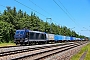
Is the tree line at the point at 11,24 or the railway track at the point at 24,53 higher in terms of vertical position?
the tree line at the point at 11,24

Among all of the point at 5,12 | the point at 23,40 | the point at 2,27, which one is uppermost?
the point at 5,12

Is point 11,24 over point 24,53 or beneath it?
over

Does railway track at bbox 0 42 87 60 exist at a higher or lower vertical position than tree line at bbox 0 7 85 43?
lower

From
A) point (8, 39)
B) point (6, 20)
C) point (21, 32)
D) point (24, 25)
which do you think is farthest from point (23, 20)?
point (21, 32)

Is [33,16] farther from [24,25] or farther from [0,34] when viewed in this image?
[0,34]

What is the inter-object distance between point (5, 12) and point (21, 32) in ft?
104

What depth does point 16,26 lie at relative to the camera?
237 feet

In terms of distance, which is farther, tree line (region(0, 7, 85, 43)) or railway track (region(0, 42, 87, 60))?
tree line (region(0, 7, 85, 43))

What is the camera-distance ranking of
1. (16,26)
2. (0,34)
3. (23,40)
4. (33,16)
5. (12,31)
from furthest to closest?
1. (33,16)
2. (16,26)
3. (12,31)
4. (0,34)
5. (23,40)

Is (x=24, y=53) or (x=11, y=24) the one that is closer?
(x=24, y=53)

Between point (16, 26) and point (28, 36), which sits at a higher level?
point (16, 26)

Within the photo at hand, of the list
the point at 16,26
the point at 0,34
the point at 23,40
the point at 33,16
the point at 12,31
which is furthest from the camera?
the point at 33,16

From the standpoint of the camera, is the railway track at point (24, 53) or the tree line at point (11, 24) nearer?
the railway track at point (24, 53)

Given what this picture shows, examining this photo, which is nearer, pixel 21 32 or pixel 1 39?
pixel 21 32
